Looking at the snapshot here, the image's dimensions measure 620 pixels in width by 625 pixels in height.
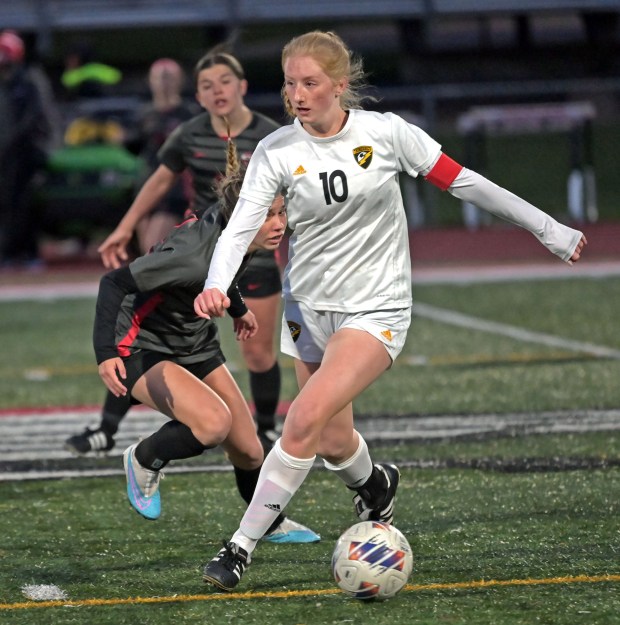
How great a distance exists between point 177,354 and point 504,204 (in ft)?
4.73

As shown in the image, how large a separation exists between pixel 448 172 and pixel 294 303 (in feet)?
2.39

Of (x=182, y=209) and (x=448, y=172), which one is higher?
(x=448, y=172)

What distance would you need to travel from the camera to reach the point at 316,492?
22.2 ft

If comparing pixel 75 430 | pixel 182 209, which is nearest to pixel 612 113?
pixel 182 209

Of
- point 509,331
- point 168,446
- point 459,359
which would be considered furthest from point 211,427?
point 509,331

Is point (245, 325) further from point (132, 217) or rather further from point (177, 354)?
point (132, 217)

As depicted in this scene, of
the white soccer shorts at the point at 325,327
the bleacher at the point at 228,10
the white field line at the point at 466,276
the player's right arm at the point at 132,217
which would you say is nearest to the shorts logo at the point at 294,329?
the white soccer shorts at the point at 325,327

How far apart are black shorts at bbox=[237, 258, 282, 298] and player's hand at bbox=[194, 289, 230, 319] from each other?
99.6 inches

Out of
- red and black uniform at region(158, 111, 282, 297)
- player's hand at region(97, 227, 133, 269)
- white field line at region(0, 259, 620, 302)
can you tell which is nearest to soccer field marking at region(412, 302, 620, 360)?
white field line at region(0, 259, 620, 302)

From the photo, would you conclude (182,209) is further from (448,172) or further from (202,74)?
(448,172)

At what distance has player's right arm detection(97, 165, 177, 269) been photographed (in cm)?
704

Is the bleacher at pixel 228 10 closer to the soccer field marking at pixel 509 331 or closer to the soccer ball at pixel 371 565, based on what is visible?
the soccer field marking at pixel 509 331

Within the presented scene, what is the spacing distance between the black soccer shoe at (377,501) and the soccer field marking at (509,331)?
508cm

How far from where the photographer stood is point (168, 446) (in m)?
5.65
